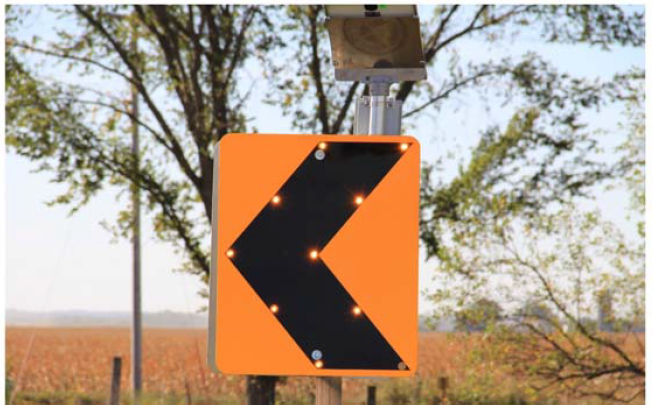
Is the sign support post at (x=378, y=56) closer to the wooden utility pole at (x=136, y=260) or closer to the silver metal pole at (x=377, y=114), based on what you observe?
the silver metal pole at (x=377, y=114)

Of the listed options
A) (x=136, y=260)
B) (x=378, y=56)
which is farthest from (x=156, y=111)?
(x=378, y=56)

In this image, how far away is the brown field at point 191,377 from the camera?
1291 cm

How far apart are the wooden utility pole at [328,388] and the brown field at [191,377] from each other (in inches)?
393

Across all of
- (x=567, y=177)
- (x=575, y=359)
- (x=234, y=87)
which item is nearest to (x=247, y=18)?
(x=234, y=87)

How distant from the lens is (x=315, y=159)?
96.2 inches

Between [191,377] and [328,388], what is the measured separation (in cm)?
1124

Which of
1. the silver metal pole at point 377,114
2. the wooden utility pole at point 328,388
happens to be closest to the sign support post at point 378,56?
the silver metal pole at point 377,114

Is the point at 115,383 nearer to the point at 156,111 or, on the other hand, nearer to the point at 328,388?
the point at 156,111

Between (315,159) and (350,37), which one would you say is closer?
(315,159)

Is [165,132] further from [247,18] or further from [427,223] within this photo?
[427,223]

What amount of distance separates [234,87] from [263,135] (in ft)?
33.5

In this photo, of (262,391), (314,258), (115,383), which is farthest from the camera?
(115,383)

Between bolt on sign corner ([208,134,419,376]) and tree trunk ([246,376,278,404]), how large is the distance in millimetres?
10400

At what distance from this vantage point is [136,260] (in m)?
12.8
